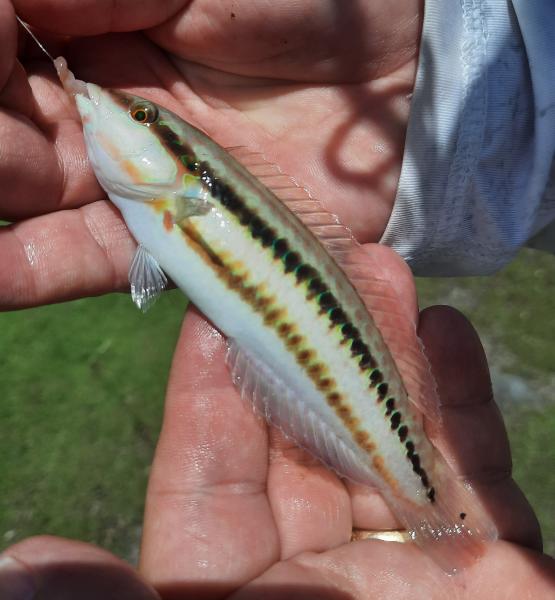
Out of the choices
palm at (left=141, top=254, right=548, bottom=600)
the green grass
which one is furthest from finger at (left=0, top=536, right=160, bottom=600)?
the green grass

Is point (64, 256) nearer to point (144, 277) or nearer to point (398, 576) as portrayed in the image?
point (144, 277)

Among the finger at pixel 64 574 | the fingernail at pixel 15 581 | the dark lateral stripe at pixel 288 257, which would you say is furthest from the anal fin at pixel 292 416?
the fingernail at pixel 15 581

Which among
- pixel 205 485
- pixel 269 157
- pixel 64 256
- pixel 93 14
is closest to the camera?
pixel 205 485

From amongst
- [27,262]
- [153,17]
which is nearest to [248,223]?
[27,262]

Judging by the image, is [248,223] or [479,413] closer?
[248,223]

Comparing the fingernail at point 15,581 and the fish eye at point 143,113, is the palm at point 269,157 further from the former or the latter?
the fingernail at point 15,581

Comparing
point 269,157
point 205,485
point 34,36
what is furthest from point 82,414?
point 34,36

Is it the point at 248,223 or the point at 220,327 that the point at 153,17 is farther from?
the point at 220,327

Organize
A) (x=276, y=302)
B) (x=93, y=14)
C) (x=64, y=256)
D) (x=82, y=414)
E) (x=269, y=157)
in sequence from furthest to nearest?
(x=82, y=414), (x=269, y=157), (x=93, y=14), (x=64, y=256), (x=276, y=302)
